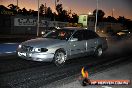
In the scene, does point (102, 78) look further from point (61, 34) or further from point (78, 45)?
point (61, 34)

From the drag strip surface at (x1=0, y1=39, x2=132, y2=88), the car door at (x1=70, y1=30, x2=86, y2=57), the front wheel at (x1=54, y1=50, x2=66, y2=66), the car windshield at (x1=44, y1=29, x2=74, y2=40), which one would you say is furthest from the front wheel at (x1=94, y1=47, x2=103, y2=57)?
the front wheel at (x1=54, y1=50, x2=66, y2=66)

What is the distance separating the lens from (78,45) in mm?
11500

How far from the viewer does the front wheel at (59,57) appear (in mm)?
10365

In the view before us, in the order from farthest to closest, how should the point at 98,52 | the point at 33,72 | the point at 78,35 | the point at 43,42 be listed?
the point at 98,52, the point at 78,35, the point at 43,42, the point at 33,72

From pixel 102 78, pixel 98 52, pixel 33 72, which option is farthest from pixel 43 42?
pixel 98 52

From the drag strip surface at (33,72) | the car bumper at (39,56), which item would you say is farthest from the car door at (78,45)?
the car bumper at (39,56)

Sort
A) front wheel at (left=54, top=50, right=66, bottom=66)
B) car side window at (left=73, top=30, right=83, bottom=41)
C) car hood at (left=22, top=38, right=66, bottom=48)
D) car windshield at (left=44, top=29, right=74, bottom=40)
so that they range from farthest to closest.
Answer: car side window at (left=73, top=30, right=83, bottom=41), car windshield at (left=44, top=29, right=74, bottom=40), front wheel at (left=54, top=50, right=66, bottom=66), car hood at (left=22, top=38, right=66, bottom=48)

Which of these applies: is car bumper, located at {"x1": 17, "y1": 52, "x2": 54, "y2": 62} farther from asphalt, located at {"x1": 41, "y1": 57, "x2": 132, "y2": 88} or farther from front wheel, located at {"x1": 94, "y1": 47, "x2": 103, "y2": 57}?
front wheel, located at {"x1": 94, "y1": 47, "x2": 103, "y2": 57}

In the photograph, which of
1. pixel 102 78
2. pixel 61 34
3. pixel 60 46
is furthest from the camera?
pixel 61 34

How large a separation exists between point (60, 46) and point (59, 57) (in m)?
0.49

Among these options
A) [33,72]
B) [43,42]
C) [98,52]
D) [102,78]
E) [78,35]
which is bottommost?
[102,78]

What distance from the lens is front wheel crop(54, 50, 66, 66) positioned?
10.4m

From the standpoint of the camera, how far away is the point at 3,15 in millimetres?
49500

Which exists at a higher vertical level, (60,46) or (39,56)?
(60,46)
